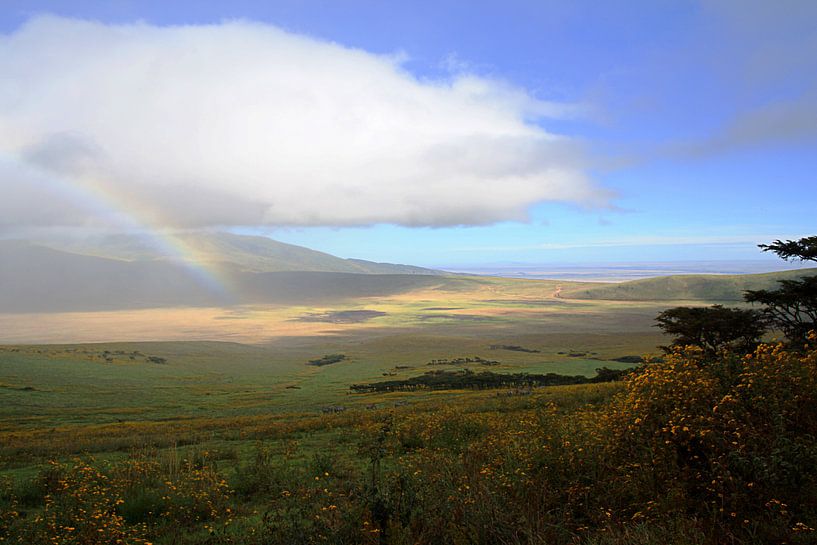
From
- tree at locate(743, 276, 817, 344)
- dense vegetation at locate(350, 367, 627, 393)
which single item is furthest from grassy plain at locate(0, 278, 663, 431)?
tree at locate(743, 276, 817, 344)

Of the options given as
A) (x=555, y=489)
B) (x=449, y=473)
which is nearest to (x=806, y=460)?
(x=555, y=489)

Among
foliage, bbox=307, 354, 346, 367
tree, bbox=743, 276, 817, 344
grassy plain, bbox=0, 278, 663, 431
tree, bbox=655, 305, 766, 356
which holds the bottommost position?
Answer: foliage, bbox=307, 354, 346, 367

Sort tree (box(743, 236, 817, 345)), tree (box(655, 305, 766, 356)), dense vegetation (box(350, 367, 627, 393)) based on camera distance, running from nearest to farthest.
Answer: tree (box(743, 236, 817, 345)) → tree (box(655, 305, 766, 356)) → dense vegetation (box(350, 367, 627, 393))

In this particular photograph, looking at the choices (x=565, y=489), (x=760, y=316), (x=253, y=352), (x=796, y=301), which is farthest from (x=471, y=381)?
(x=253, y=352)

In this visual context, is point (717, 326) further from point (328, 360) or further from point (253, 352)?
point (253, 352)

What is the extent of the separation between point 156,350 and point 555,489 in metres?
96.3

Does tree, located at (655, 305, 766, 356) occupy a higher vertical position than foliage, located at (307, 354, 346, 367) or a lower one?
higher

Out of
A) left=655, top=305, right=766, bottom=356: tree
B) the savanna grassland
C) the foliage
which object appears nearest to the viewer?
the savanna grassland

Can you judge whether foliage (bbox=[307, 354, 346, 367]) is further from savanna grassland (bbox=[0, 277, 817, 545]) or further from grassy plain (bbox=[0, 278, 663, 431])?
savanna grassland (bbox=[0, 277, 817, 545])

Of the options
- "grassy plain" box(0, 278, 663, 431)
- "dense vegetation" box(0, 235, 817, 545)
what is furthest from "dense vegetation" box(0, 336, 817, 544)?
"grassy plain" box(0, 278, 663, 431)

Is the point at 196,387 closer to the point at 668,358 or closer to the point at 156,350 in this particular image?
the point at 156,350

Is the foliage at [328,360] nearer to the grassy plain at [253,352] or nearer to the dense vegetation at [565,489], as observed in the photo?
the grassy plain at [253,352]

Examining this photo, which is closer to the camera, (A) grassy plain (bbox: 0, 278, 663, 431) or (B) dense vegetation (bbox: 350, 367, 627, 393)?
(A) grassy plain (bbox: 0, 278, 663, 431)

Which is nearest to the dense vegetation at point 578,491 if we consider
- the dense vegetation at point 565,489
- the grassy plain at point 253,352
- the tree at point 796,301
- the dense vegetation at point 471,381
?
the dense vegetation at point 565,489
